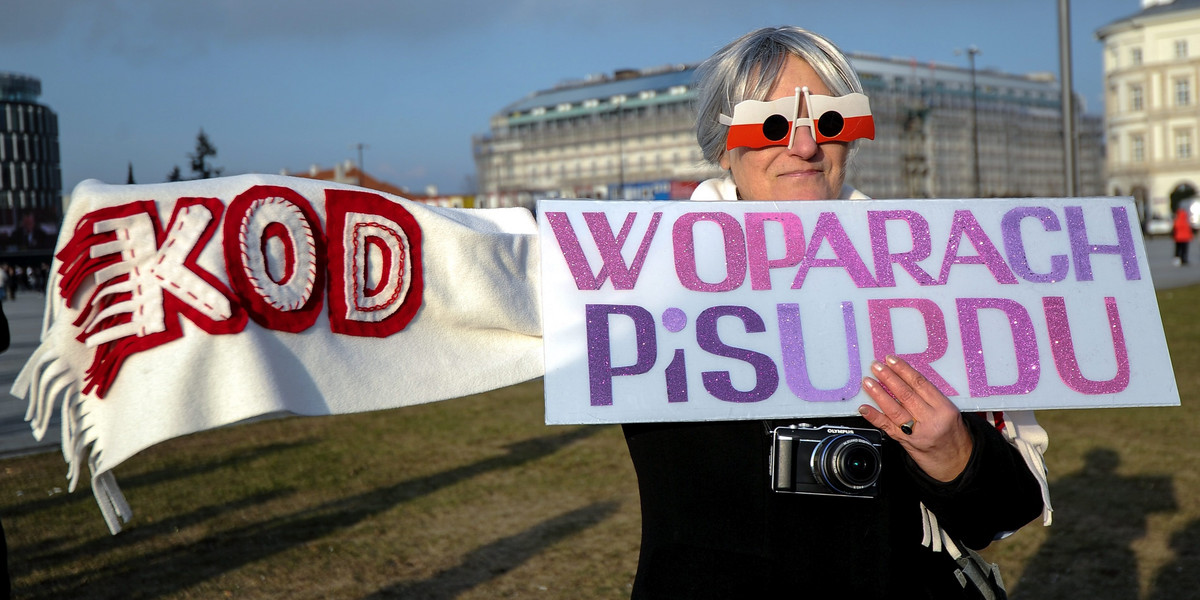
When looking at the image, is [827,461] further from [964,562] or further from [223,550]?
[223,550]

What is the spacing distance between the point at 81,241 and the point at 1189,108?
9043 centimetres

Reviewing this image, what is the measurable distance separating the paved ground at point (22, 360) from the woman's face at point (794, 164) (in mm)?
1737

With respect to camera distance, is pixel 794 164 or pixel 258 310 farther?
pixel 794 164

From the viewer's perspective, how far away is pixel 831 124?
201 centimetres

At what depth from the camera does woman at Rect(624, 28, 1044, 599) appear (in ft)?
5.79

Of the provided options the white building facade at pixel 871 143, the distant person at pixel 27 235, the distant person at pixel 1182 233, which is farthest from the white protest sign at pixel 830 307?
the white building facade at pixel 871 143

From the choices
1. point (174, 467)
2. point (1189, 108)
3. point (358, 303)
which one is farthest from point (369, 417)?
point (1189, 108)

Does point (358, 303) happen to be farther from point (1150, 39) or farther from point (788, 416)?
point (1150, 39)

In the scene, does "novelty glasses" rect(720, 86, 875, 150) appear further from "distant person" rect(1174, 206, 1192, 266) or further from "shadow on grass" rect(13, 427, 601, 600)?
"distant person" rect(1174, 206, 1192, 266)

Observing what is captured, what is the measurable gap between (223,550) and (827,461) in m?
4.76

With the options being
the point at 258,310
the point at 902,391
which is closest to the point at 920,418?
the point at 902,391

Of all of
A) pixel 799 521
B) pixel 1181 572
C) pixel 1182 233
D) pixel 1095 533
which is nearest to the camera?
pixel 799 521

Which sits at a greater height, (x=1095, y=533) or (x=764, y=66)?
(x=764, y=66)

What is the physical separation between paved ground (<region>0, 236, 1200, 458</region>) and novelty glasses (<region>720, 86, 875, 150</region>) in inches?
68.8
